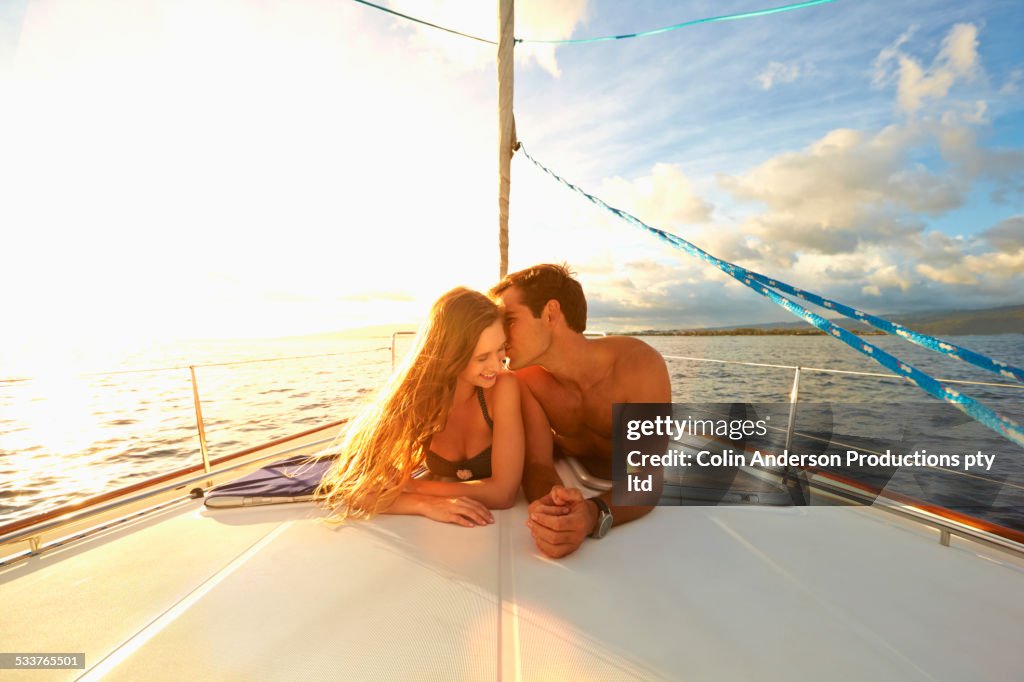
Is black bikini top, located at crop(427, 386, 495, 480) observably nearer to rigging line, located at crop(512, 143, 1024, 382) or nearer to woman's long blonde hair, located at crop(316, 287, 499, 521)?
woman's long blonde hair, located at crop(316, 287, 499, 521)

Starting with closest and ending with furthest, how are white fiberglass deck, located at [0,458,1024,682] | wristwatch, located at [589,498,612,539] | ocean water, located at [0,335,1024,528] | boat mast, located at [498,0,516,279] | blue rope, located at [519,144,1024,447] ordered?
1. blue rope, located at [519,144,1024,447]
2. white fiberglass deck, located at [0,458,1024,682]
3. wristwatch, located at [589,498,612,539]
4. boat mast, located at [498,0,516,279]
5. ocean water, located at [0,335,1024,528]

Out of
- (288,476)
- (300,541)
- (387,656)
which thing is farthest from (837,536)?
(288,476)

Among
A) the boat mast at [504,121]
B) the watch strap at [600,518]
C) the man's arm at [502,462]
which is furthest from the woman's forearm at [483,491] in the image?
the boat mast at [504,121]

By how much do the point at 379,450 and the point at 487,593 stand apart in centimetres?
72

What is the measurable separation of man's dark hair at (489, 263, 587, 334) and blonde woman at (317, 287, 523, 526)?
0.29 meters

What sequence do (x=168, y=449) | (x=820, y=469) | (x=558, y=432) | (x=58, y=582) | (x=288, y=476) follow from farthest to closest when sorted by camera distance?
(x=168, y=449) < (x=558, y=432) < (x=820, y=469) < (x=288, y=476) < (x=58, y=582)

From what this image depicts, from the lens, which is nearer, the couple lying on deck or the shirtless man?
the couple lying on deck

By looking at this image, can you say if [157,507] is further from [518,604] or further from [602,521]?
[602,521]

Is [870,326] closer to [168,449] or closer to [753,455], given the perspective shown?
[753,455]

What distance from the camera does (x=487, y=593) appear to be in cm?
113

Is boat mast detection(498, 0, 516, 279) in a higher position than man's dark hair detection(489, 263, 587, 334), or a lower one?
higher

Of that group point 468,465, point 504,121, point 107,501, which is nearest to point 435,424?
point 468,465

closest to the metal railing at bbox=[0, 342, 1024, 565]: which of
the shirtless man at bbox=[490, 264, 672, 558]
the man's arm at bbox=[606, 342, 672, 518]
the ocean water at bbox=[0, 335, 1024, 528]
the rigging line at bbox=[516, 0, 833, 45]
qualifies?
the ocean water at bbox=[0, 335, 1024, 528]

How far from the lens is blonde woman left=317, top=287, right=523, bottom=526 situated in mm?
1627
